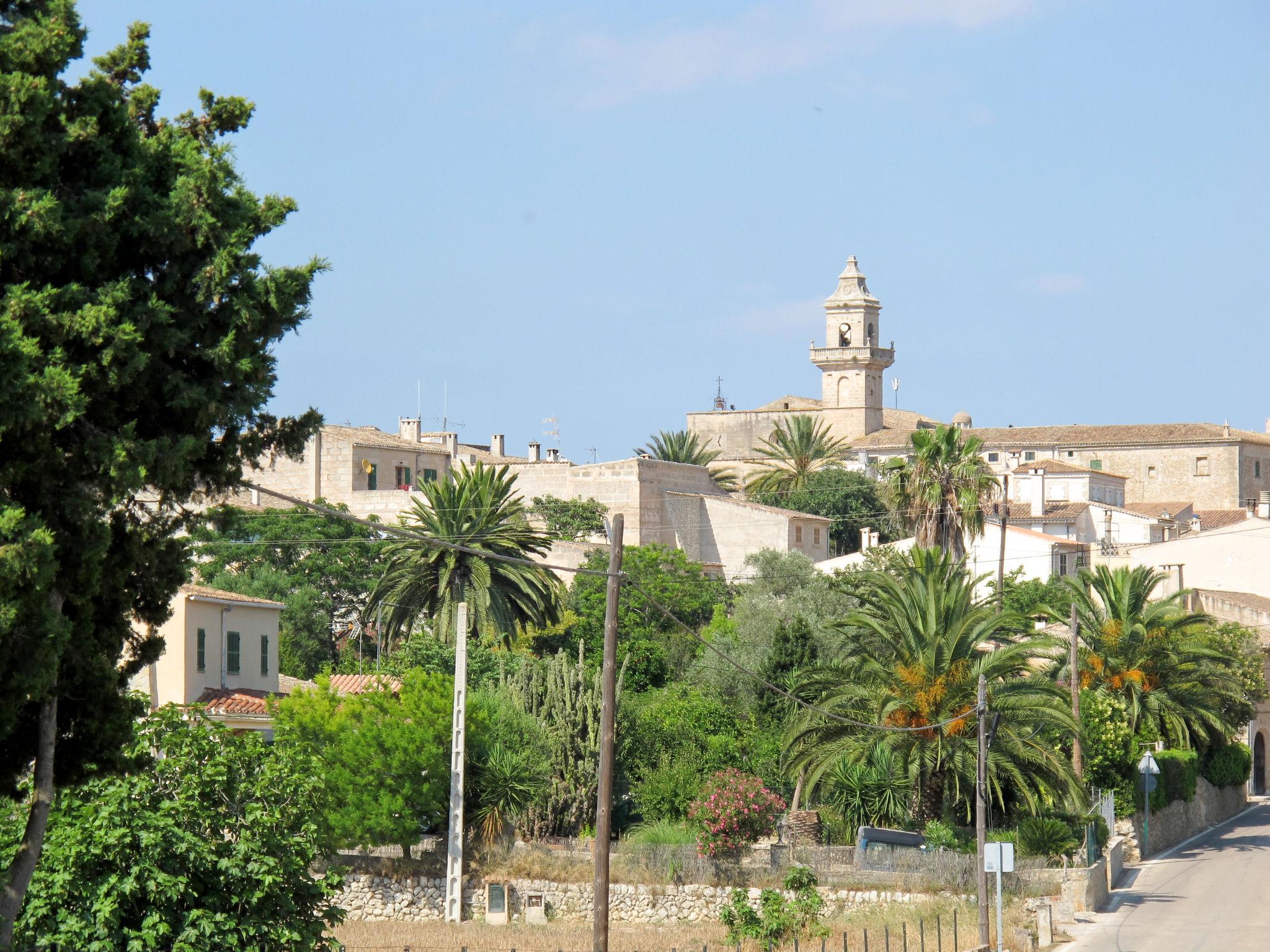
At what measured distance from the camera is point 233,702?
42750 mm

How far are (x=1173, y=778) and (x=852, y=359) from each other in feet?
293

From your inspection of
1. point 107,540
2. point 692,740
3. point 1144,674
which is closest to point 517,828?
point 692,740

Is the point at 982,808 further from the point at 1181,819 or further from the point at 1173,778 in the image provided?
the point at 1181,819

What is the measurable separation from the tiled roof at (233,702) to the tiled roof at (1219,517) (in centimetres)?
7185

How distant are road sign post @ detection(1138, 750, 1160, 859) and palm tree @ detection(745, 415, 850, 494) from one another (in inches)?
2284

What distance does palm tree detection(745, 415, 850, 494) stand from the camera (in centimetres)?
10612

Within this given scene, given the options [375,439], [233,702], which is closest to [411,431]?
[375,439]

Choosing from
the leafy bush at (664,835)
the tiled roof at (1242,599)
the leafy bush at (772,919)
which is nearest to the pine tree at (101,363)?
the leafy bush at (772,919)

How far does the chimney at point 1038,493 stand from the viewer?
95.9 meters

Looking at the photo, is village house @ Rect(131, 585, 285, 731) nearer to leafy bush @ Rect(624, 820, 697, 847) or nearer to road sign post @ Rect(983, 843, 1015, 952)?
leafy bush @ Rect(624, 820, 697, 847)

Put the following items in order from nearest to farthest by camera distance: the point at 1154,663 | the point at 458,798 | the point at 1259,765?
the point at 458,798 → the point at 1154,663 → the point at 1259,765

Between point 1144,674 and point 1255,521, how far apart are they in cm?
3768

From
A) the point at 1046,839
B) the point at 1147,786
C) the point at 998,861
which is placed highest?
the point at 1147,786

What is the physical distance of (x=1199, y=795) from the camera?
52594mm
